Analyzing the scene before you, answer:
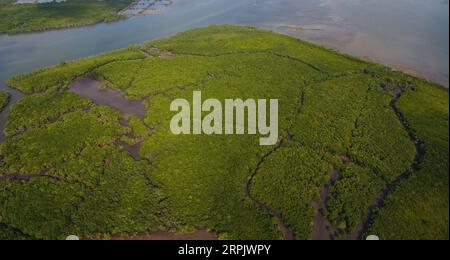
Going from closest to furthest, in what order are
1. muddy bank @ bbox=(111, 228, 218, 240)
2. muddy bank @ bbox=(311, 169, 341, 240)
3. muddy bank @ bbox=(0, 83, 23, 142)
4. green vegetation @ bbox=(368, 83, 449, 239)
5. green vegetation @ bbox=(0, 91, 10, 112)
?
1. green vegetation @ bbox=(368, 83, 449, 239)
2. muddy bank @ bbox=(311, 169, 341, 240)
3. muddy bank @ bbox=(111, 228, 218, 240)
4. muddy bank @ bbox=(0, 83, 23, 142)
5. green vegetation @ bbox=(0, 91, 10, 112)

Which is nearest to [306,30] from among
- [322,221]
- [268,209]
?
[268,209]

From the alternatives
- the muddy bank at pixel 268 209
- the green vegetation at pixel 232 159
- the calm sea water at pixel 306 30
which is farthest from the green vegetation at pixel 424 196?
the calm sea water at pixel 306 30

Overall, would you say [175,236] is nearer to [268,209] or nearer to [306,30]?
[268,209]

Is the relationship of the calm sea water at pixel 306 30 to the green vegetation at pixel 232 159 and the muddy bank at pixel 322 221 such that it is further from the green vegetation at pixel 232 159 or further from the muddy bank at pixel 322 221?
the muddy bank at pixel 322 221

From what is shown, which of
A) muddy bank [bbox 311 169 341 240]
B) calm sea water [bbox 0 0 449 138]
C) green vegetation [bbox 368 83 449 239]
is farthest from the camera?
calm sea water [bbox 0 0 449 138]

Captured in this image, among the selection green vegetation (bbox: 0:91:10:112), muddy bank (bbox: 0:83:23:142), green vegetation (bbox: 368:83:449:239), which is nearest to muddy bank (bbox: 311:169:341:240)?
green vegetation (bbox: 368:83:449:239)

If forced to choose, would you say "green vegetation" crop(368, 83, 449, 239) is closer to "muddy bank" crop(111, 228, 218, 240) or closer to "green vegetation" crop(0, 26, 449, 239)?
"green vegetation" crop(0, 26, 449, 239)
